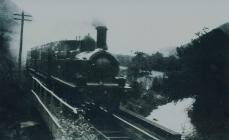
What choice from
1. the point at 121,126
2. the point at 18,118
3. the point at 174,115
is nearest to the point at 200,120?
the point at 174,115

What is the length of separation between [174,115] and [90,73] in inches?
207

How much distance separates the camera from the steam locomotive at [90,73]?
1483 cm

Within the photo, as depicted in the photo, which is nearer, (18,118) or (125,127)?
(125,127)

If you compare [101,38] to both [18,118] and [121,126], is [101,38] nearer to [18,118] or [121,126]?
[121,126]

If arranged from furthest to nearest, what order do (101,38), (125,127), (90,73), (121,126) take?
(101,38) < (90,73) < (121,126) < (125,127)

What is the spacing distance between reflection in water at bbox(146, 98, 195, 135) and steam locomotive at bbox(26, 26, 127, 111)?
118 inches

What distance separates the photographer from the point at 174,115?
16.9 m

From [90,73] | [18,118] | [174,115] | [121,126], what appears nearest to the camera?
[121,126]

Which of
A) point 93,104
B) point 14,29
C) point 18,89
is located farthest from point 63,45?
point 14,29

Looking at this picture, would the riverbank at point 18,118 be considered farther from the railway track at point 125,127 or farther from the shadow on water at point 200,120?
the shadow on water at point 200,120

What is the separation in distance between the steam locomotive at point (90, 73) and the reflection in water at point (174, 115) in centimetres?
301

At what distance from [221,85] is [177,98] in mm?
4219

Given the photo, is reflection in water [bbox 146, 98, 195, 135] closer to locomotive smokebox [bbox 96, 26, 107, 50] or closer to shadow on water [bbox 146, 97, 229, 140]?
shadow on water [bbox 146, 97, 229, 140]

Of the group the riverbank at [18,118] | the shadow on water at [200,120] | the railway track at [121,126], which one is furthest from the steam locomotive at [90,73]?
the shadow on water at [200,120]
